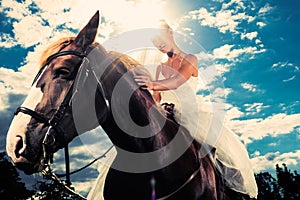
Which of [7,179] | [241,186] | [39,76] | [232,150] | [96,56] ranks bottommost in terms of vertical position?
[7,179]

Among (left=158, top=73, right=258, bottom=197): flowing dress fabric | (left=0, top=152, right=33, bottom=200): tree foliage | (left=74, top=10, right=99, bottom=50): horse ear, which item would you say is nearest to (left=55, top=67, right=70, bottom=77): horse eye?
(left=74, top=10, right=99, bottom=50): horse ear

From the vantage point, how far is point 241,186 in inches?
199

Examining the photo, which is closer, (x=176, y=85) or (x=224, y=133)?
(x=176, y=85)

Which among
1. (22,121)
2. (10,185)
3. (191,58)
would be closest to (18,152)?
(22,121)

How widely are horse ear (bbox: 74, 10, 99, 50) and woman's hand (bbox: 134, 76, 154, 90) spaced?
0.72m

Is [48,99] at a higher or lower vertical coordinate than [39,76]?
lower

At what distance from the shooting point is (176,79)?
4449mm

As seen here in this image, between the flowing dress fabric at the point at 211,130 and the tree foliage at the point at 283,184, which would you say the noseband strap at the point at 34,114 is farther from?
the tree foliage at the point at 283,184

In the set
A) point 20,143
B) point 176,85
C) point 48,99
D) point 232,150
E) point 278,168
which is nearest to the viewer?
point 20,143

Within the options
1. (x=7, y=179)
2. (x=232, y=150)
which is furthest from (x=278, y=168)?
(x=232, y=150)

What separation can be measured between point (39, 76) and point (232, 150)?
3.12 m

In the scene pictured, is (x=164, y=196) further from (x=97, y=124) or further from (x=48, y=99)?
(x=48, y=99)

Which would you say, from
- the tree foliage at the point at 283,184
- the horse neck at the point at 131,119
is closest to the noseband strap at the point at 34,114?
the horse neck at the point at 131,119

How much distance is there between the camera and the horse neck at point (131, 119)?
3779mm
